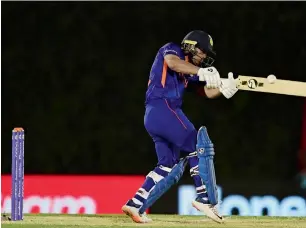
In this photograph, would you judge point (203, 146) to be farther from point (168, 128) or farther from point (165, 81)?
point (165, 81)

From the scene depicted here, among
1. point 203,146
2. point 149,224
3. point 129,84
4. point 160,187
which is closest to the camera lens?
point 149,224

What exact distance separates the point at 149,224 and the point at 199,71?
3.16 ft

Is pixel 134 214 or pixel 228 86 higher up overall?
pixel 228 86

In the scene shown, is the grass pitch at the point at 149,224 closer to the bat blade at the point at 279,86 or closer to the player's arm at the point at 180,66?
the bat blade at the point at 279,86

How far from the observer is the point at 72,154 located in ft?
33.7

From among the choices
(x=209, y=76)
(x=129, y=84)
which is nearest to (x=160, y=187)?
(x=209, y=76)

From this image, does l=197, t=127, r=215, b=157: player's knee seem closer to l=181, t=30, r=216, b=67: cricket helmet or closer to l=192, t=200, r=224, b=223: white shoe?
l=192, t=200, r=224, b=223: white shoe

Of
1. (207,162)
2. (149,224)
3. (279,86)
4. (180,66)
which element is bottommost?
(149,224)

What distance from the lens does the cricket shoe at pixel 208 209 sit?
6.91m

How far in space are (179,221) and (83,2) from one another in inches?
144

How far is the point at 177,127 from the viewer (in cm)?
688

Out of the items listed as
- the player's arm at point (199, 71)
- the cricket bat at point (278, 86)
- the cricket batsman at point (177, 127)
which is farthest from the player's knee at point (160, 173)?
the cricket bat at point (278, 86)

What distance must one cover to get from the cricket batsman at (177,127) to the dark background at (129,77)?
9.75 feet

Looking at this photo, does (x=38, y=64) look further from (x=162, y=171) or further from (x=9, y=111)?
(x=162, y=171)
